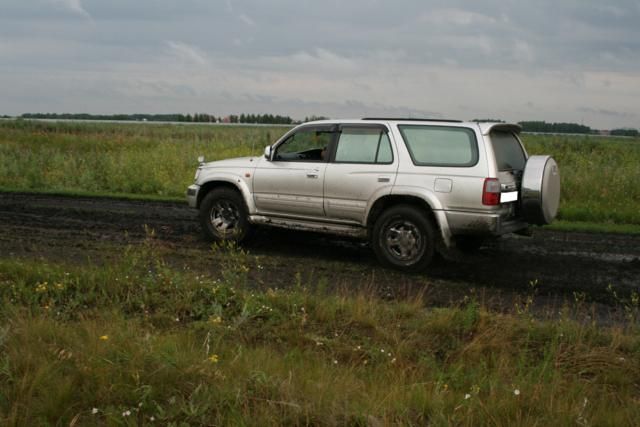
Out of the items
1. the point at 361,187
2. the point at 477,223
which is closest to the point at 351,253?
the point at 361,187

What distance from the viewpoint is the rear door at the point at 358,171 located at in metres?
9.28

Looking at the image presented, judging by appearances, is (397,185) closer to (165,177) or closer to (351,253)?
(351,253)

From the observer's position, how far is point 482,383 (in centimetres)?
502

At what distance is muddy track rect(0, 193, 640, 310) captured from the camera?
28.0 ft

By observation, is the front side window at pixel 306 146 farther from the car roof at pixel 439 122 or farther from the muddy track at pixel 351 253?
the muddy track at pixel 351 253

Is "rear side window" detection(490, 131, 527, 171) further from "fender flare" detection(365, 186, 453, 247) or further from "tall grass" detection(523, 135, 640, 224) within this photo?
"tall grass" detection(523, 135, 640, 224)

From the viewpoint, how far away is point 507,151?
9.24 m

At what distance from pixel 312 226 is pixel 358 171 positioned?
1.05 m

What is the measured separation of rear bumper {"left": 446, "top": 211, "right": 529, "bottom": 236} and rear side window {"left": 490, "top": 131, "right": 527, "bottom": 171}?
646 millimetres

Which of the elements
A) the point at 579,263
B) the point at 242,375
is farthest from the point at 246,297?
the point at 579,263

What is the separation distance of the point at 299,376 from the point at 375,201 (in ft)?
15.1

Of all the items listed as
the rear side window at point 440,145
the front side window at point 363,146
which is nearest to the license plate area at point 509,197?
the rear side window at point 440,145

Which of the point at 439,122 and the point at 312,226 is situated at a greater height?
the point at 439,122

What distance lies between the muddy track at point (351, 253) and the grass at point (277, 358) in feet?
3.44
